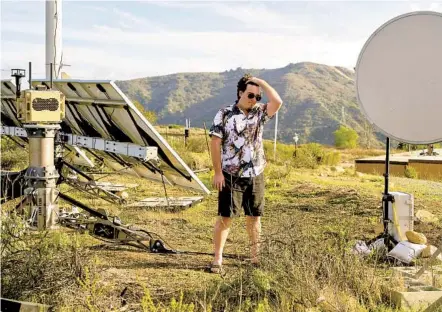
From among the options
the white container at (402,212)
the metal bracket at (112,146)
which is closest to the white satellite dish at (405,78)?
the white container at (402,212)

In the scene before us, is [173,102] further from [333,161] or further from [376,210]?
[376,210]

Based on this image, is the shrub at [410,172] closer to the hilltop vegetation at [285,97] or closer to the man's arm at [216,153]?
the man's arm at [216,153]

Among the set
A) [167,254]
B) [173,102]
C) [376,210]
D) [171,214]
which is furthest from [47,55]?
[173,102]

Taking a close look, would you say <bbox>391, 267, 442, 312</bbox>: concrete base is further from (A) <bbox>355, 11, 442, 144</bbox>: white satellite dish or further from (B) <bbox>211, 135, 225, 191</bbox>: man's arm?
(B) <bbox>211, 135, 225, 191</bbox>: man's arm

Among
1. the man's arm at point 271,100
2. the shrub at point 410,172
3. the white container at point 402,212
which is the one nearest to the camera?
the man's arm at point 271,100

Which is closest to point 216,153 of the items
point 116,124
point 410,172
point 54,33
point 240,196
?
point 240,196

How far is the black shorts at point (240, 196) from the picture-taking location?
541 cm

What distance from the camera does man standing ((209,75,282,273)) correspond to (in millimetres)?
5410

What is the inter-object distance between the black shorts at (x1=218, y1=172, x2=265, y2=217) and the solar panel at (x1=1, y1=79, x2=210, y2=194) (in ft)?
2.76

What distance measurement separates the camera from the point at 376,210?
30.6 feet

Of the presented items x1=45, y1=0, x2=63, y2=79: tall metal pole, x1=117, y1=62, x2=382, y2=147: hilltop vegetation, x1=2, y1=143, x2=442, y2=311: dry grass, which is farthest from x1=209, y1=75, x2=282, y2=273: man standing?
x1=117, y1=62, x2=382, y2=147: hilltop vegetation

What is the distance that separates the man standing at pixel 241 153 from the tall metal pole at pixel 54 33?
12.8 feet

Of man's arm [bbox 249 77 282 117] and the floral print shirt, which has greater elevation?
man's arm [bbox 249 77 282 117]

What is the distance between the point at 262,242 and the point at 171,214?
163 inches
